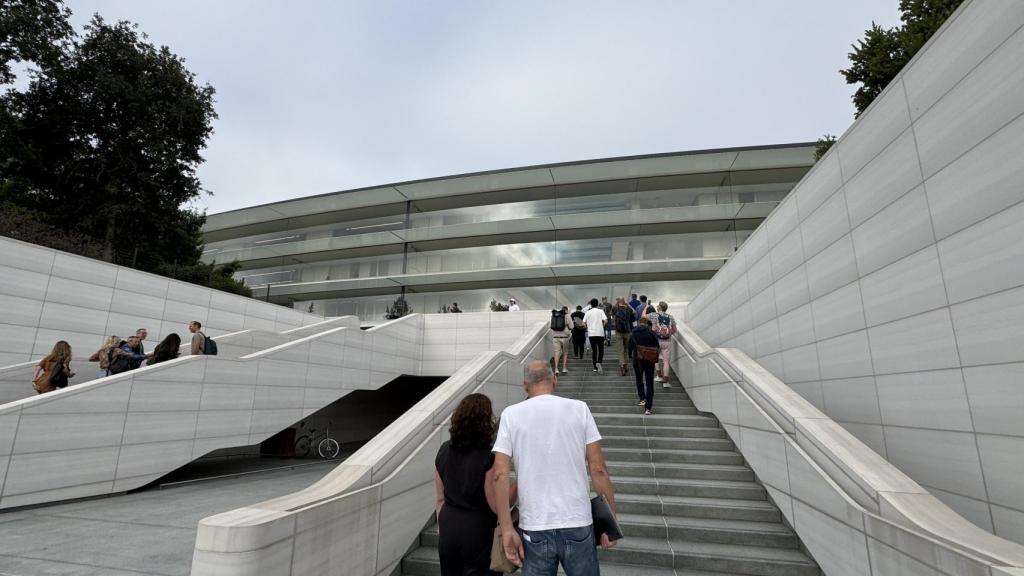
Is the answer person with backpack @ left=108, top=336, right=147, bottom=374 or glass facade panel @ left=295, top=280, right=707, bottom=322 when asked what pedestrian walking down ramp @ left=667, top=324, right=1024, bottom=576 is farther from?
glass facade panel @ left=295, top=280, right=707, bottom=322

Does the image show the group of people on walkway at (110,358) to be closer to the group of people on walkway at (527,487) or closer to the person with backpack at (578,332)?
the group of people on walkway at (527,487)

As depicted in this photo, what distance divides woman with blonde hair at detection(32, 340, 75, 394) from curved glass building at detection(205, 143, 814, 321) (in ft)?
65.9

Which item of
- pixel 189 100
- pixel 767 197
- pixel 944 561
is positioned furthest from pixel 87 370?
pixel 767 197

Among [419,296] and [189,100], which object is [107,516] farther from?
[419,296]

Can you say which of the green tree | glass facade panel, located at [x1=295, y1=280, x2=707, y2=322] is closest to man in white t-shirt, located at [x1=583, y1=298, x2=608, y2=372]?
glass facade panel, located at [x1=295, y1=280, x2=707, y2=322]

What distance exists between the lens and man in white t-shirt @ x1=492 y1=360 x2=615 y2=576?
7.72 feet

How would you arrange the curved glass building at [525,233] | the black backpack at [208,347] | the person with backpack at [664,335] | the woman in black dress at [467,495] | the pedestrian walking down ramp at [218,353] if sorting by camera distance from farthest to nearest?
the curved glass building at [525,233]
the person with backpack at [664,335]
the black backpack at [208,347]
the pedestrian walking down ramp at [218,353]
the woman in black dress at [467,495]

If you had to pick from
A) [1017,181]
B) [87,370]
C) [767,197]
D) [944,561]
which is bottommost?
[944,561]

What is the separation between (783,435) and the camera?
175 inches

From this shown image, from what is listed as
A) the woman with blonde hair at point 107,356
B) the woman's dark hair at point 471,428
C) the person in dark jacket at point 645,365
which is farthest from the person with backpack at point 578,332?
the woman's dark hair at point 471,428

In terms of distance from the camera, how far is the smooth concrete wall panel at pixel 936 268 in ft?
11.0

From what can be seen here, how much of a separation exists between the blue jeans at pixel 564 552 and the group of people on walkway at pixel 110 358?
883 cm

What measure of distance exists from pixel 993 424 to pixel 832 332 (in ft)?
8.00

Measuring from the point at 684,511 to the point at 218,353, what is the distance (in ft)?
38.5
